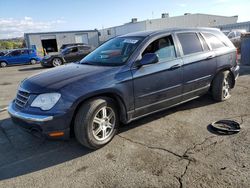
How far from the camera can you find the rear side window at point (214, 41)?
5262 millimetres

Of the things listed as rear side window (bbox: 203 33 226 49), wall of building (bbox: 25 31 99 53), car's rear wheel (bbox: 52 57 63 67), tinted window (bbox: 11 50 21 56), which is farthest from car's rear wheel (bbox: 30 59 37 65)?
rear side window (bbox: 203 33 226 49)

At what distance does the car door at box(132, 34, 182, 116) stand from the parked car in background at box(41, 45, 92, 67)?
14015mm

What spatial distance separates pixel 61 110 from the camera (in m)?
3.28

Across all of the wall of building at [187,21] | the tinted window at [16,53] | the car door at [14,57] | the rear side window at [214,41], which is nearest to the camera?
the rear side window at [214,41]

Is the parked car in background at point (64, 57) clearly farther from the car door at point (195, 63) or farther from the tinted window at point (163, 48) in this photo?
the tinted window at point (163, 48)

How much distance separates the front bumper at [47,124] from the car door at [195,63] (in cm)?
247

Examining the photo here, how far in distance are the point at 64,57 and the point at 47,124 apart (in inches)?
595

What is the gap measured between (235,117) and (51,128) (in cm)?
343

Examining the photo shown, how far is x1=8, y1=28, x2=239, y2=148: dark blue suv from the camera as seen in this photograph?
131 inches

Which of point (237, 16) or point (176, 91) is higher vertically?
point (237, 16)

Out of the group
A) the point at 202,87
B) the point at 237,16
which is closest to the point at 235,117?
the point at 202,87

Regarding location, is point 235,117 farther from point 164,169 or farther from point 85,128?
point 85,128

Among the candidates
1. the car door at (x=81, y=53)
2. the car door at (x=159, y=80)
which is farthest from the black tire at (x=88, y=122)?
the car door at (x=81, y=53)

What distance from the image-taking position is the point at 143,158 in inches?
132
